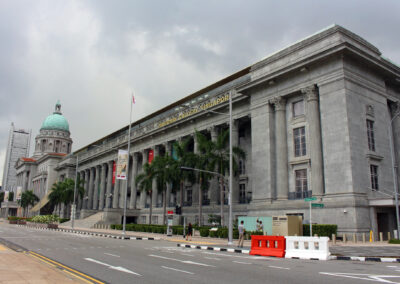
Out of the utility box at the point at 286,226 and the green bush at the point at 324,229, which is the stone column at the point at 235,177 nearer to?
the utility box at the point at 286,226

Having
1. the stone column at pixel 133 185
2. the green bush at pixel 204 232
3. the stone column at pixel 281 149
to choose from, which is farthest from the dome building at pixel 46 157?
the stone column at pixel 281 149

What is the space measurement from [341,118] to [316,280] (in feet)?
78.8

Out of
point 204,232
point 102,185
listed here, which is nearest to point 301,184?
point 204,232

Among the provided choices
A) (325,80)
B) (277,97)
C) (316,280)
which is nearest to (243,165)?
(277,97)

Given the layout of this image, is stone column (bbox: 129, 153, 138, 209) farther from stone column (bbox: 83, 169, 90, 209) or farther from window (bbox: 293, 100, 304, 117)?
window (bbox: 293, 100, 304, 117)

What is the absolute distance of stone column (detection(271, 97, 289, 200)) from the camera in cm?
3631

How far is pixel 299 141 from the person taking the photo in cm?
3656

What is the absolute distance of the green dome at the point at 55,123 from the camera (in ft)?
487

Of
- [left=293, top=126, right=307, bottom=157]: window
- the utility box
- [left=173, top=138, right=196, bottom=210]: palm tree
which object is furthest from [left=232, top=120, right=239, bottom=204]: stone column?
the utility box

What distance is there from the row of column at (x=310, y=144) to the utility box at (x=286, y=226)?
14.8 feet

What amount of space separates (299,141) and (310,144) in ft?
7.30

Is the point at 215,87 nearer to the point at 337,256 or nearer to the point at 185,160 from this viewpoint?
the point at 185,160

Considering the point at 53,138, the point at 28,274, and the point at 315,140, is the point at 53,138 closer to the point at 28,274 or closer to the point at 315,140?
the point at 315,140

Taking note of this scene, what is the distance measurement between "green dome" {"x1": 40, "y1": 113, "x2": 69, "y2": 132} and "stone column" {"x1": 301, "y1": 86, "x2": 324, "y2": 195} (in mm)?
133449
